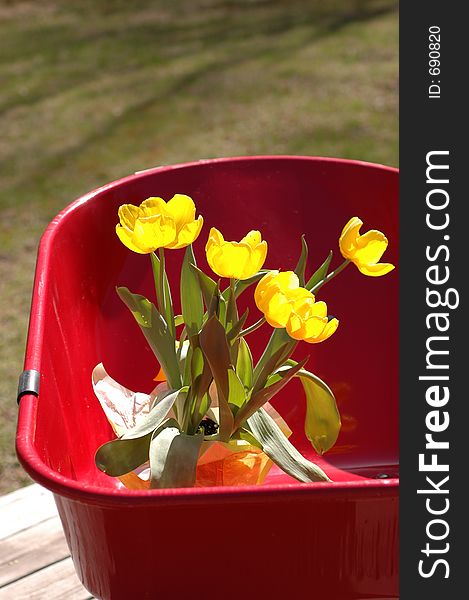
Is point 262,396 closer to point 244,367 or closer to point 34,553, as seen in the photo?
point 244,367

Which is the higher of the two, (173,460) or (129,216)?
(129,216)

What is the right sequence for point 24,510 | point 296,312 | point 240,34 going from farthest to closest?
point 240,34, point 24,510, point 296,312

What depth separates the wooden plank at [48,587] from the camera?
1.55m

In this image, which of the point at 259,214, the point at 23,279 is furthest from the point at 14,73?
the point at 259,214

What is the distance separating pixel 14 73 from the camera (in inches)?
171

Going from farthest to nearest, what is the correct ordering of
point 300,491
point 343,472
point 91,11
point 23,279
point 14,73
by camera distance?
point 91,11 < point 14,73 < point 23,279 < point 343,472 < point 300,491

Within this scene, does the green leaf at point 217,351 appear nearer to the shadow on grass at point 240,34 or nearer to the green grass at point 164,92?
the green grass at point 164,92

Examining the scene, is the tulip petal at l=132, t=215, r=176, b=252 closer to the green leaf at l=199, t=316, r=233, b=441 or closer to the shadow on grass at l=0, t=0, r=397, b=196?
the green leaf at l=199, t=316, r=233, b=441

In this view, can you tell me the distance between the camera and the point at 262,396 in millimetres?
Answer: 1124

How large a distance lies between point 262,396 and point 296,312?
135 mm

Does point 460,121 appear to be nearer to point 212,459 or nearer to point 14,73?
point 212,459

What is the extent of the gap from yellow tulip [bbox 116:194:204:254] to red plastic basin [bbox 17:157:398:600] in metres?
0.15

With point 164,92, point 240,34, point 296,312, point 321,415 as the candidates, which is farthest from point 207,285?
Result: point 240,34

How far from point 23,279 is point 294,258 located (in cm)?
150
